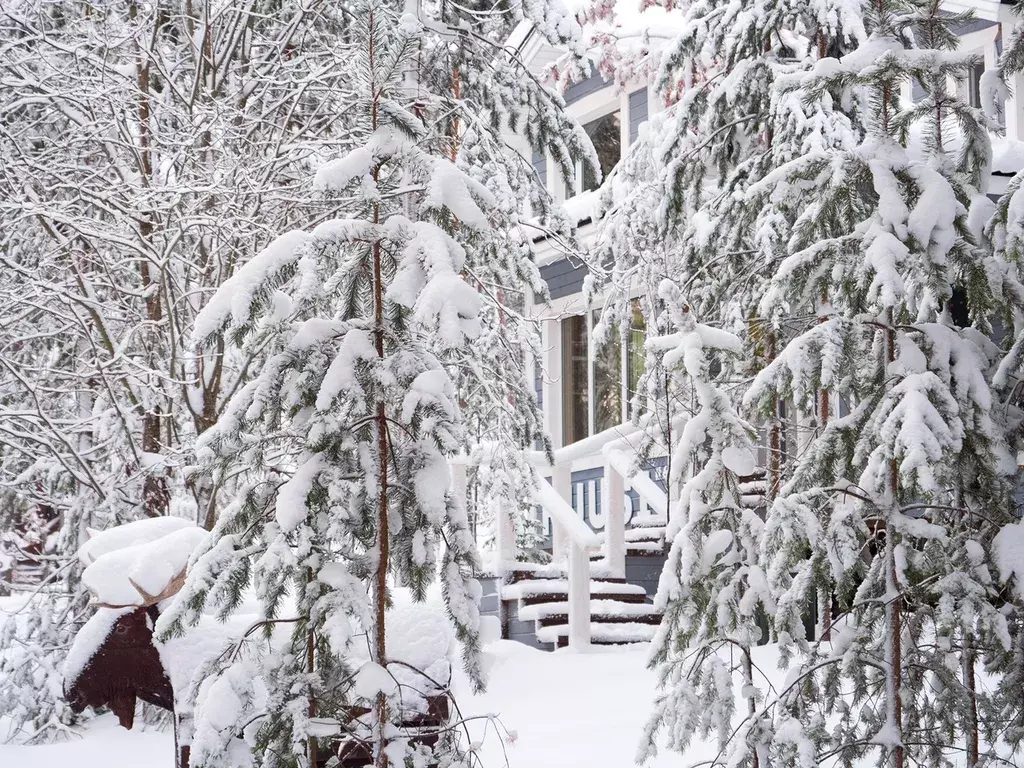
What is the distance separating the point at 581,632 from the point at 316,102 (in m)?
4.56

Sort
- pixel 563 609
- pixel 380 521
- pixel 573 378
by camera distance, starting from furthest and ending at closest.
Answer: pixel 573 378 < pixel 563 609 < pixel 380 521

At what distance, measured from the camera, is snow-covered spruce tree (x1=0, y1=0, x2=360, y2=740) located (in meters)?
7.70

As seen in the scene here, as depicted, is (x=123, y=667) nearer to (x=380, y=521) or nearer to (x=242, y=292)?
(x=380, y=521)

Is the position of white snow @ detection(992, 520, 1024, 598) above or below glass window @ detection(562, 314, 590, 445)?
below

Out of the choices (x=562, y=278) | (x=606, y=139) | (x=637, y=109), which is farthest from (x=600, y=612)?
(x=606, y=139)

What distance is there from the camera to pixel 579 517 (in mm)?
10398

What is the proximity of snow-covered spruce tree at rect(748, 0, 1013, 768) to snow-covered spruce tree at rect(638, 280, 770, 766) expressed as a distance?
0.10m

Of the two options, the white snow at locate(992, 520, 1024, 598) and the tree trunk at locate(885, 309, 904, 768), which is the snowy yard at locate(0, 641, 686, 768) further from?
the white snow at locate(992, 520, 1024, 598)

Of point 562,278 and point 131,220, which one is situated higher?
point 562,278

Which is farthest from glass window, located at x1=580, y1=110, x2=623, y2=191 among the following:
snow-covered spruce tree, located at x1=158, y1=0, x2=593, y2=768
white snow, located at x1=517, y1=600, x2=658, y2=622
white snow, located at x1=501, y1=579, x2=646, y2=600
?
snow-covered spruce tree, located at x1=158, y1=0, x2=593, y2=768

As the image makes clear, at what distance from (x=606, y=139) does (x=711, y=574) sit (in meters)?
11.9

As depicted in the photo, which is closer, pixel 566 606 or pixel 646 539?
pixel 566 606

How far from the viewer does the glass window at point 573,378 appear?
1563 centimetres

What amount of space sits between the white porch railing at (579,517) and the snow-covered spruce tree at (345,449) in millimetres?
5307
